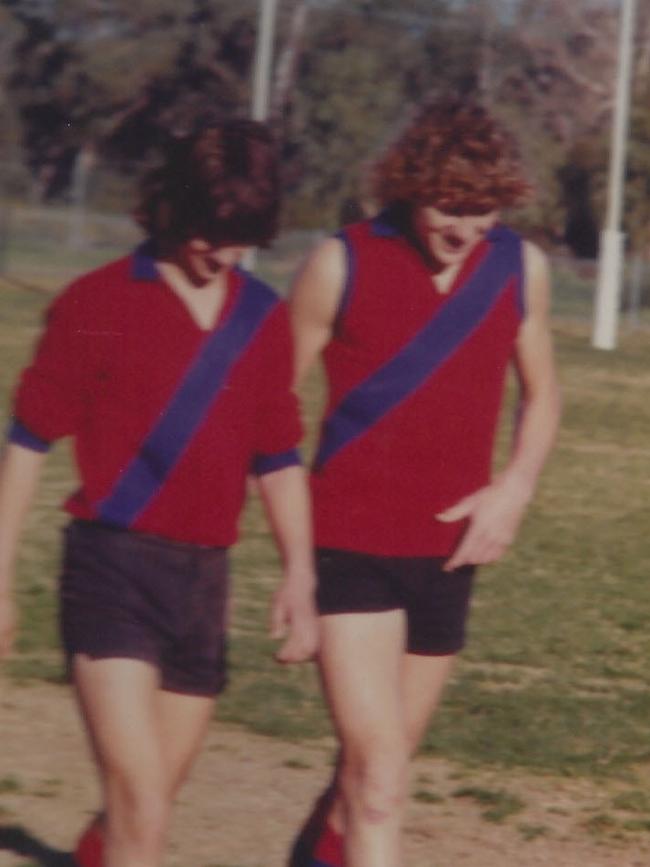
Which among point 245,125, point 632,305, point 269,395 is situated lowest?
point 632,305

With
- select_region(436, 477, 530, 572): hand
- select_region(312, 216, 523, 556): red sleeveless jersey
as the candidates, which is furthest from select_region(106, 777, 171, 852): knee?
select_region(436, 477, 530, 572): hand

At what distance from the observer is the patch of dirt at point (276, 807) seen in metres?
6.14

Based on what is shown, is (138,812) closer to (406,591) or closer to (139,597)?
(139,597)

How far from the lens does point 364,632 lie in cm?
474

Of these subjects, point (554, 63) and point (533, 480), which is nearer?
point (533, 480)

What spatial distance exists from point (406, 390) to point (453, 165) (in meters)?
0.48

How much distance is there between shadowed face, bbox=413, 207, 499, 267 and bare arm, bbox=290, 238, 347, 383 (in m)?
0.19

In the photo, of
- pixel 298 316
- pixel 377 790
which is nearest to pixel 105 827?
pixel 377 790

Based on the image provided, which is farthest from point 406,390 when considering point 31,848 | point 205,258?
point 31,848

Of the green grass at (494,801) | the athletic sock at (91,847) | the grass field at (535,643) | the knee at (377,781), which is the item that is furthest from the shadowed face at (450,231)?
the grass field at (535,643)

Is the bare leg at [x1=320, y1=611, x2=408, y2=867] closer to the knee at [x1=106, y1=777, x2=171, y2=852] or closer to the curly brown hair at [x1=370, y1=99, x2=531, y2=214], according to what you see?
the knee at [x1=106, y1=777, x2=171, y2=852]

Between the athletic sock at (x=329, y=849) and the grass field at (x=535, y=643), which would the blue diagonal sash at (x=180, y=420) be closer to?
the athletic sock at (x=329, y=849)

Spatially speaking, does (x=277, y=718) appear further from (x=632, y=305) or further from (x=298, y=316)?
(x=632, y=305)

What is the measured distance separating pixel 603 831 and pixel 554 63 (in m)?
63.8
